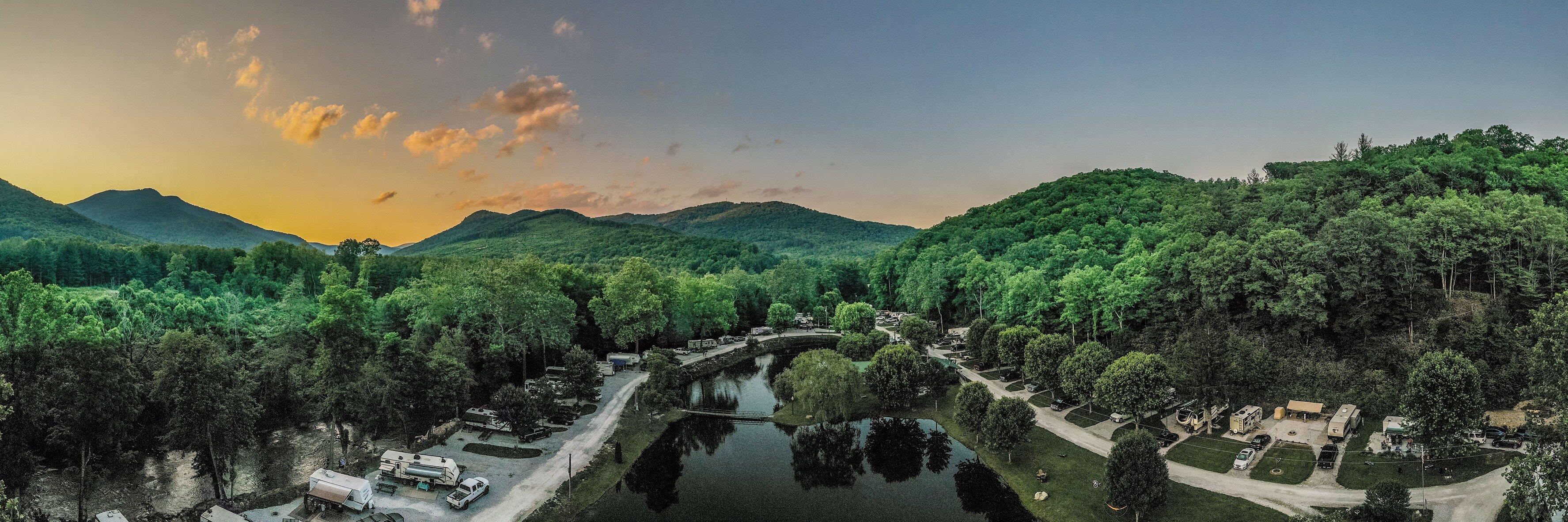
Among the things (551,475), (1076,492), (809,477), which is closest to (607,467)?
(551,475)

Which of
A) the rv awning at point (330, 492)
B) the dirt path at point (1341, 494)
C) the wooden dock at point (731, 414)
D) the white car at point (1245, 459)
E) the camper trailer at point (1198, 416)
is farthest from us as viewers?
the wooden dock at point (731, 414)

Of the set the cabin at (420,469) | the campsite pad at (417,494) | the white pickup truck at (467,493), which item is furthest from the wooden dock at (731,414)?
the campsite pad at (417,494)

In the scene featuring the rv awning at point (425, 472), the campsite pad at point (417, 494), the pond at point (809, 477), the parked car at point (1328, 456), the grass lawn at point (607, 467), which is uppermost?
the parked car at point (1328, 456)

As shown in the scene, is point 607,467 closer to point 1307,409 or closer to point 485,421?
point 485,421

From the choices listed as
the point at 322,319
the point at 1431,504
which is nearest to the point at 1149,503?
the point at 1431,504

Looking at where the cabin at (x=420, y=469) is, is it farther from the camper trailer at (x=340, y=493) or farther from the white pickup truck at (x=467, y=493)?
the camper trailer at (x=340, y=493)

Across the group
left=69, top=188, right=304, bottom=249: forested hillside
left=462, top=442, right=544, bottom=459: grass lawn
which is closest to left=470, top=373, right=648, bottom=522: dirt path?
left=462, top=442, right=544, bottom=459: grass lawn
